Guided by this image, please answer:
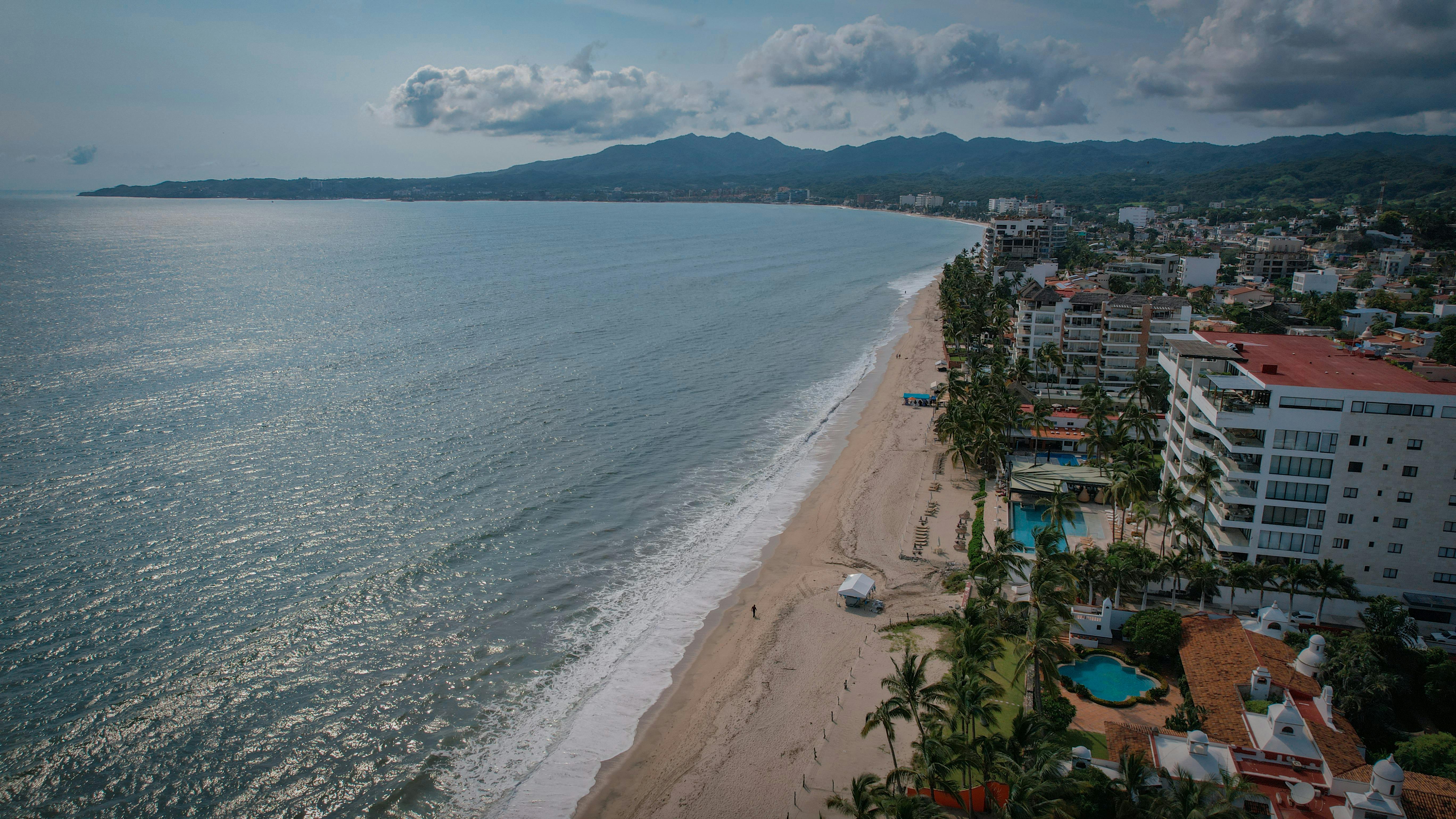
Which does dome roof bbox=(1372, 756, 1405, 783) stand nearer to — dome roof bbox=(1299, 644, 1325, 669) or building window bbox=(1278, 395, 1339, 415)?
→ dome roof bbox=(1299, 644, 1325, 669)

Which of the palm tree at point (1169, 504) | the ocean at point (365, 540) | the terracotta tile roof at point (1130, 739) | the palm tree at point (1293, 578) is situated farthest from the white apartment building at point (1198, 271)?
the terracotta tile roof at point (1130, 739)

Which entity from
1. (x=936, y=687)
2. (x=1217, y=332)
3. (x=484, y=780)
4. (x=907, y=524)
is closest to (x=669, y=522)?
(x=907, y=524)

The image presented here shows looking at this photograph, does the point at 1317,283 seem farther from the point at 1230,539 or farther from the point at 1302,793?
the point at 1302,793

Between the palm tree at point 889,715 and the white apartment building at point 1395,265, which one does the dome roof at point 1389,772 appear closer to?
the palm tree at point 889,715

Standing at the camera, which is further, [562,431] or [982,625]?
[562,431]

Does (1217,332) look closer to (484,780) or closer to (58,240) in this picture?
(484,780)

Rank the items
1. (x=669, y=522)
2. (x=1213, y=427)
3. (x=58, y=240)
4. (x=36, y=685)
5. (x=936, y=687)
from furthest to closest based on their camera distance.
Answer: (x=58, y=240) < (x=669, y=522) < (x=1213, y=427) < (x=36, y=685) < (x=936, y=687)

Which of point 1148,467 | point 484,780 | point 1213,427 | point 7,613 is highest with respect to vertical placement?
point 1213,427

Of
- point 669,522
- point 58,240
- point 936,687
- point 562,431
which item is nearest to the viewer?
point 936,687
